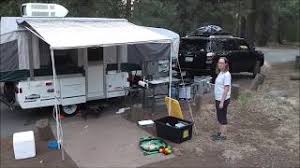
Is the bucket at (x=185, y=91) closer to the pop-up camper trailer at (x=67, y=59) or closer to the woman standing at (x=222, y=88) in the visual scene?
the pop-up camper trailer at (x=67, y=59)

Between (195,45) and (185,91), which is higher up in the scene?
(195,45)

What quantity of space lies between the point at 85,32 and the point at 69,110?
2.58m

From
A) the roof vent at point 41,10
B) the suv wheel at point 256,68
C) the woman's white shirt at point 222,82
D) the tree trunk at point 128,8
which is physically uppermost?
the tree trunk at point 128,8

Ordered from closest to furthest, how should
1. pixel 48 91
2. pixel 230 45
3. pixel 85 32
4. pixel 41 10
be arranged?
1. pixel 85 32
2. pixel 48 91
3. pixel 41 10
4. pixel 230 45

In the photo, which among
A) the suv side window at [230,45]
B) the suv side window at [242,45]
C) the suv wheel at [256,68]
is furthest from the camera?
the suv wheel at [256,68]

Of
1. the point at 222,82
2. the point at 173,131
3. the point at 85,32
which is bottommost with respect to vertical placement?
the point at 173,131

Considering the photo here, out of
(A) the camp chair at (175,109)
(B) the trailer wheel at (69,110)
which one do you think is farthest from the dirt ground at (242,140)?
(B) the trailer wheel at (69,110)

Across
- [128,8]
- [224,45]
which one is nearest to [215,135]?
[224,45]

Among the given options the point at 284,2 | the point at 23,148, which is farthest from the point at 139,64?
the point at 284,2

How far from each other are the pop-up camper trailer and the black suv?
377 cm

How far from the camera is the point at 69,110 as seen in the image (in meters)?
11.1

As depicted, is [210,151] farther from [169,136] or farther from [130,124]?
[130,124]

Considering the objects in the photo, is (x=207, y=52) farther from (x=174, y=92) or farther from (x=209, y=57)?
(x=174, y=92)

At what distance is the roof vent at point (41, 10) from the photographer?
10.6m
